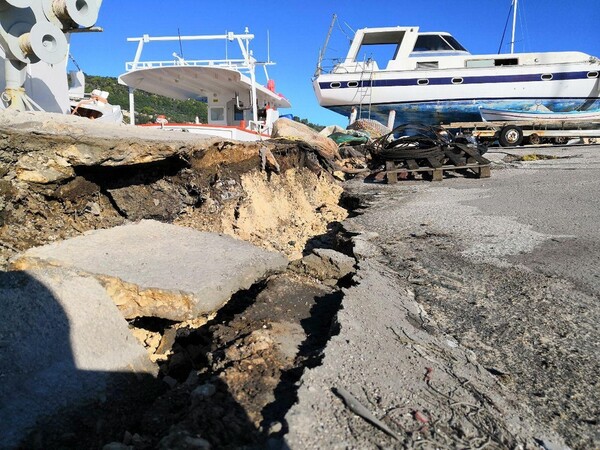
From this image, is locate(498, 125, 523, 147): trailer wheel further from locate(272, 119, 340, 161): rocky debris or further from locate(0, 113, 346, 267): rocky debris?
locate(0, 113, 346, 267): rocky debris

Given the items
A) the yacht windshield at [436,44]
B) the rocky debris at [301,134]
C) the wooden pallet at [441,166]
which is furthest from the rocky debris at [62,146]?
the yacht windshield at [436,44]

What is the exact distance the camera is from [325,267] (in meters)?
3.85

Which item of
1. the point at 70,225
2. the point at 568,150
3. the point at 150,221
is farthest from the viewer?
the point at 568,150

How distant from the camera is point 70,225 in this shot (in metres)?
3.92

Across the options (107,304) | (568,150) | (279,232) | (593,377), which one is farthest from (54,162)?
(568,150)

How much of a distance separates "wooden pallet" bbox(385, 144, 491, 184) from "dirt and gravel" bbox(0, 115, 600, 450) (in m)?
3.27

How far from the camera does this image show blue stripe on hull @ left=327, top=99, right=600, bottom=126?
15305 millimetres

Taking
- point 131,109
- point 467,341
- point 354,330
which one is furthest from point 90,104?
point 467,341

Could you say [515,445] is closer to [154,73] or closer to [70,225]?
[70,225]

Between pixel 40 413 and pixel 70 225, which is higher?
pixel 70 225

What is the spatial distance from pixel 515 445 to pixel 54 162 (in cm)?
393

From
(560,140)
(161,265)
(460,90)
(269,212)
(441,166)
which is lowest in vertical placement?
(161,265)

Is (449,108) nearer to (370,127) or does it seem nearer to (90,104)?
(370,127)

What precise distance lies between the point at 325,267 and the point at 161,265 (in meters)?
1.45
